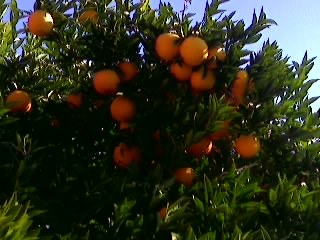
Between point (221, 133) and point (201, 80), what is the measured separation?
26cm

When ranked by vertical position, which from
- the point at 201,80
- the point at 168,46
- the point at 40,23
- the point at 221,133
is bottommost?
the point at 221,133

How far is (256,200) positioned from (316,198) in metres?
0.25

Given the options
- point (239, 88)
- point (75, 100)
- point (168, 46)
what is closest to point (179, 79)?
point (168, 46)

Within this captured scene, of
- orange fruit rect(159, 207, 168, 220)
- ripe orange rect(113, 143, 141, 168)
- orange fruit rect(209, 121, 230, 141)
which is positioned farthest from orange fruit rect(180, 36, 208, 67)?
orange fruit rect(159, 207, 168, 220)

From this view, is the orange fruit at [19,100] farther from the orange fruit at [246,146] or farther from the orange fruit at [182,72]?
the orange fruit at [246,146]

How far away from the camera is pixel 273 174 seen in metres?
3.03

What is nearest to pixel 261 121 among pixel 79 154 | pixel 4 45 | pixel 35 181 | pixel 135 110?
pixel 135 110

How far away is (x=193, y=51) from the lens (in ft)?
9.25

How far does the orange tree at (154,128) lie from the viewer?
8.43 feet

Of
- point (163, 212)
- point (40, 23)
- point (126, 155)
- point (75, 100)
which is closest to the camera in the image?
point (163, 212)

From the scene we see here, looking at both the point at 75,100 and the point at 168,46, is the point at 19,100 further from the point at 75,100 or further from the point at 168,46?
the point at 168,46

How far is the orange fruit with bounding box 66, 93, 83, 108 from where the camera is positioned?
3.10 m

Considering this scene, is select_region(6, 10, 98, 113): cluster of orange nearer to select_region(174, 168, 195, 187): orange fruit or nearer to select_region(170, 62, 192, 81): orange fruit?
select_region(170, 62, 192, 81): orange fruit

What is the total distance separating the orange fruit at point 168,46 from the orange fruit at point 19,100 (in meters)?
0.62
